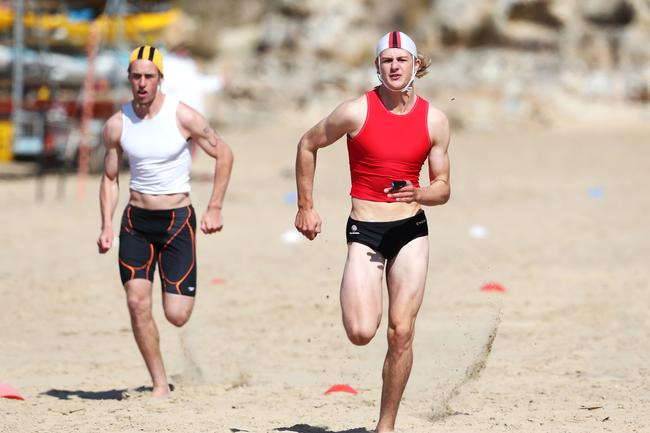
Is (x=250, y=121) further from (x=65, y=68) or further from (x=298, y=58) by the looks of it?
(x=65, y=68)

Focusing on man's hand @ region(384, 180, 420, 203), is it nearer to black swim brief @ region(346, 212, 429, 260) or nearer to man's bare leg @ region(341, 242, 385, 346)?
black swim brief @ region(346, 212, 429, 260)

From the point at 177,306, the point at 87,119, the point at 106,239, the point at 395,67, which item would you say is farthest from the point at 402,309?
the point at 87,119

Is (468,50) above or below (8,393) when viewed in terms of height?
above

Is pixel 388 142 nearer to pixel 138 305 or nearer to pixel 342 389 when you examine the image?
pixel 138 305

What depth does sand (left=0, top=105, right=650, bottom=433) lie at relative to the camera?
22.3 ft

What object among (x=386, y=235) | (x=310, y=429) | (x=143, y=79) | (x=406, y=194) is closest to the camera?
(x=406, y=194)

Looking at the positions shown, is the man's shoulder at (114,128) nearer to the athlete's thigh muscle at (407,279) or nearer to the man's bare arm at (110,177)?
the man's bare arm at (110,177)

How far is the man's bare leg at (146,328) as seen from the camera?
6973mm

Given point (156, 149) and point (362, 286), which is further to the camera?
point (156, 149)

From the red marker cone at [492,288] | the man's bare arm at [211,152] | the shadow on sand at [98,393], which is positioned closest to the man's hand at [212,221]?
the man's bare arm at [211,152]

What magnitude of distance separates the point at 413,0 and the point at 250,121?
739cm

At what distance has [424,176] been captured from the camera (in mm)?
17891

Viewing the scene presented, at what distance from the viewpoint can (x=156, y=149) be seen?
6.96 meters

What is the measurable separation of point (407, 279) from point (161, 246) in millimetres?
1804
